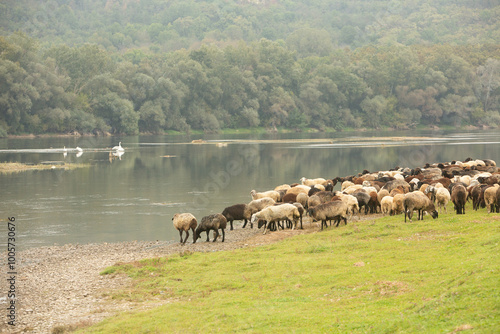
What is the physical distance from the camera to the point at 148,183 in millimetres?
45594

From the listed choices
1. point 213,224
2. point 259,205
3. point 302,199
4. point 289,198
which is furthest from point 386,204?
point 213,224

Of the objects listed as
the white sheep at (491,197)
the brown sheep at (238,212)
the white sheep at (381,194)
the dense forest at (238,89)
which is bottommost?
the brown sheep at (238,212)

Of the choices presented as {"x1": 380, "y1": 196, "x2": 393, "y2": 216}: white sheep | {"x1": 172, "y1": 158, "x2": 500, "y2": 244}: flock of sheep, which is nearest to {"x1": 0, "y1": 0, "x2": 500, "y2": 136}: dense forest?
{"x1": 172, "y1": 158, "x2": 500, "y2": 244}: flock of sheep

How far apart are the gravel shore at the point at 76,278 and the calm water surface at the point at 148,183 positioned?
2017 millimetres

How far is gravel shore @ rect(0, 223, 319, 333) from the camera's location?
14.2 metres

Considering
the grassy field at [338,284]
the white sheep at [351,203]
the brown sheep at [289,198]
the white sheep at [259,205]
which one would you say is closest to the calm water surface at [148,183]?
the white sheep at [259,205]

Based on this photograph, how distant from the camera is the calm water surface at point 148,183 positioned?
28078 millimetres

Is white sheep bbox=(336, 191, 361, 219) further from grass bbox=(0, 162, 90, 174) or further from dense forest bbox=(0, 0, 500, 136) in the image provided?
dense forest bbox=(0, 0, 500, 136)

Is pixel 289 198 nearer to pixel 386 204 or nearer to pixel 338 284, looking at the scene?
pixel 386 204

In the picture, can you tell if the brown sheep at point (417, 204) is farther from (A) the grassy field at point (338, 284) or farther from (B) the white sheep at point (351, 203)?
(B) the white sheep at point (351, 203)

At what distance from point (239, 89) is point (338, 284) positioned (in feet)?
422

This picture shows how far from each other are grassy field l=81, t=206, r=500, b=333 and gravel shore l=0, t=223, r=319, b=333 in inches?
30.3

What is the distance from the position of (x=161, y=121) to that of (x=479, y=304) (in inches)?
4576

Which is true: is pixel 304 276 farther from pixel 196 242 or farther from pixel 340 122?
pixel 340 122
